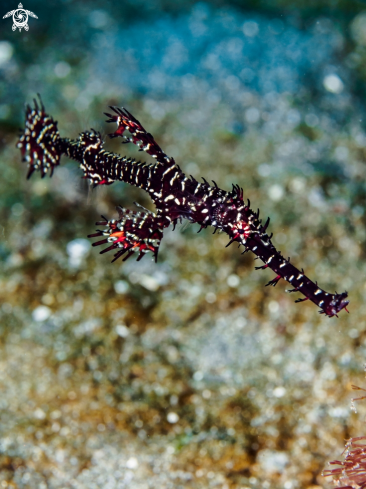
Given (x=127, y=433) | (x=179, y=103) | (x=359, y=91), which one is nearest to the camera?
(x=127, y=433)

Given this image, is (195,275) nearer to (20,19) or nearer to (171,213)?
(171,213)

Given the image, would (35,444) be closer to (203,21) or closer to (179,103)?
(179,103)

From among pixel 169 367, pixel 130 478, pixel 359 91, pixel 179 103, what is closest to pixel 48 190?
pixel 179 103

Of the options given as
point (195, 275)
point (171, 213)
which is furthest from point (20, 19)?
point (171, 213)

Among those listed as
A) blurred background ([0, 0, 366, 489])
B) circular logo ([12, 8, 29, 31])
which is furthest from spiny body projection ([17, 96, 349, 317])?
circular logo ([12, 8, 29, 31])

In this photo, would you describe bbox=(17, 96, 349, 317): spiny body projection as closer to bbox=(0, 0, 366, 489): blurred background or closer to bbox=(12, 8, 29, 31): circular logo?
bbox=(0, 0, 366, 489): blurred background

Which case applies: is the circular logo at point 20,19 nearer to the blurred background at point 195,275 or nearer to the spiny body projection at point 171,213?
the blurred background at point 195,275
